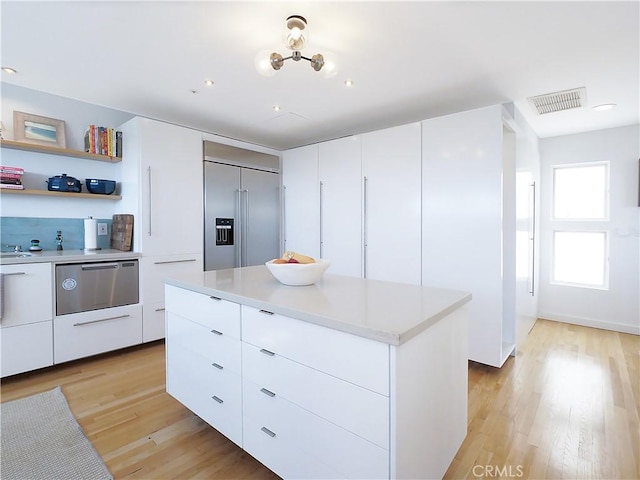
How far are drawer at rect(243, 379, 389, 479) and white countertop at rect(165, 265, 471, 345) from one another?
369 mm

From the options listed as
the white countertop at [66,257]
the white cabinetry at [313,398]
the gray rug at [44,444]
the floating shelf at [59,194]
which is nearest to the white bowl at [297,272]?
the white cabinetry at [313,398]

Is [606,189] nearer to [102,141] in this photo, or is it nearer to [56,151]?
[102,141]

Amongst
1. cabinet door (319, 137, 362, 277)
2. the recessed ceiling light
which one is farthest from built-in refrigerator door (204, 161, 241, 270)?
the recessed ceiling light

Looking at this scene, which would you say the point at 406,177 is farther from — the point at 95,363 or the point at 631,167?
the point at 95,363

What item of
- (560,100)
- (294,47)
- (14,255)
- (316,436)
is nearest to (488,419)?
(316,436)

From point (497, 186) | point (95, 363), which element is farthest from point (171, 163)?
point (497, 186)

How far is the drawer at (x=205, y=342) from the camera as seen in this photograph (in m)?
1.49

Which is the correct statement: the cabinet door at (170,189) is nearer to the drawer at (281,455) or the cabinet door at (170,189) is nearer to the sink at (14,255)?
the sink at (14,255)

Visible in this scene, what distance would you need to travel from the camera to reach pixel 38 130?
9.08 feet

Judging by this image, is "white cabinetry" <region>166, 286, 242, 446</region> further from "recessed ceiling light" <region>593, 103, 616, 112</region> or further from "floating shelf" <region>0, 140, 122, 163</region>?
"recessed ceiling light" <region>593, 103, 616, 112</region>

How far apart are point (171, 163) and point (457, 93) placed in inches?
109

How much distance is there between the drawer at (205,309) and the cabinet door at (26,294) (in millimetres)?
1299

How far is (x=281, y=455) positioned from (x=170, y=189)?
269cm

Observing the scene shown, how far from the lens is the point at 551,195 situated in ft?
13.3
